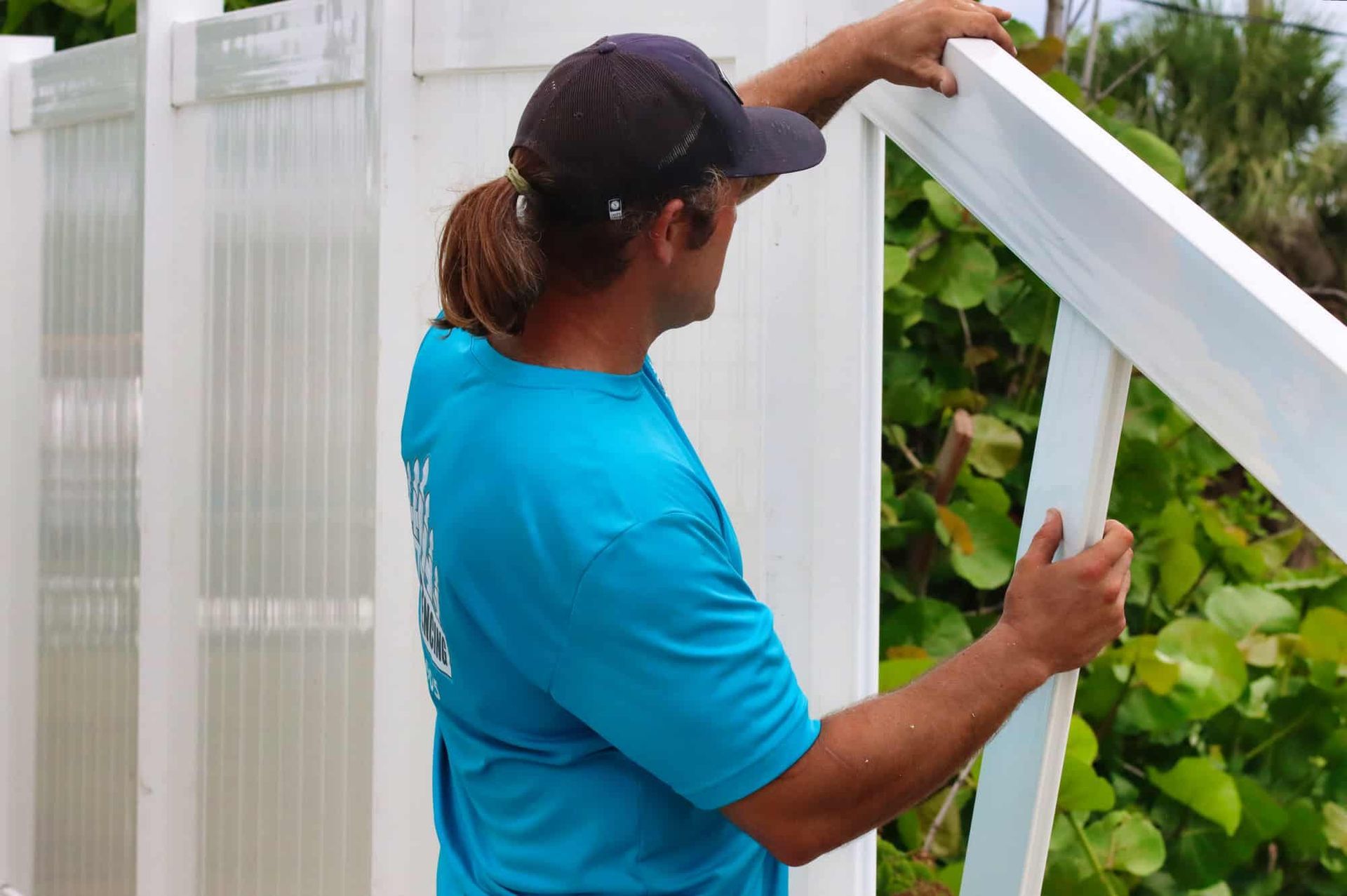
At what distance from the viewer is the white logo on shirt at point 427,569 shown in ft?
3.96

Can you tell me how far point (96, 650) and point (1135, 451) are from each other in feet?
6.21

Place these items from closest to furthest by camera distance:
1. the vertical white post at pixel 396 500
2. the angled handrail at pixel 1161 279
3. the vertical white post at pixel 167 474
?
the angled handrail at pixel 1161 279 < the vertical white post at pixel 396 500 < the vertical white post at pixel 167 474

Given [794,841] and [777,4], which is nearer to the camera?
[794,841]

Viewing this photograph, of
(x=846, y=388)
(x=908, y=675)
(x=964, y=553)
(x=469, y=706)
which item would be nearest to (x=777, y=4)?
(x=846, y=388)

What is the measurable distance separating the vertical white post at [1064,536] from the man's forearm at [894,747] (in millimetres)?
97

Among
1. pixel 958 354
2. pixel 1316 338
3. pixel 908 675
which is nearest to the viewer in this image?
pixel 1316 338

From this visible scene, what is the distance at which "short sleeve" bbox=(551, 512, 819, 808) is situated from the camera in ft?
3.26

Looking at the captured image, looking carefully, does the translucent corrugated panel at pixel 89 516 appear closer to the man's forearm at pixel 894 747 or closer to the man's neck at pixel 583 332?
the man's neck at pixel 583 332

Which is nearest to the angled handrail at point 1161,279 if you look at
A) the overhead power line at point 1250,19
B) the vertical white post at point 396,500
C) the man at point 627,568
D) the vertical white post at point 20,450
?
the man at point 627,568

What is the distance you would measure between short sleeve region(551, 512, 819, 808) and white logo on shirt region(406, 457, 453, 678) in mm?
217

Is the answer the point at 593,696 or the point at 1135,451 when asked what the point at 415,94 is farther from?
the point at 1135,451

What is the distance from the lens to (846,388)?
1.50 m

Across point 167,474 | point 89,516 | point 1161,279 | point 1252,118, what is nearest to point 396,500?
point 167,474

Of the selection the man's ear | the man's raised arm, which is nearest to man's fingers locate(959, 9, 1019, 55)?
the man's raised arm
